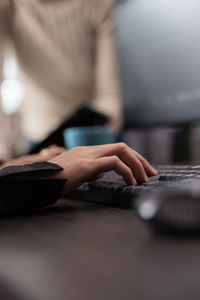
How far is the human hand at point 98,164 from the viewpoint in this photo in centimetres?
46

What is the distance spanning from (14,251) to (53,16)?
157 centimetres

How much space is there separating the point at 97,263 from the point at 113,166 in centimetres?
26

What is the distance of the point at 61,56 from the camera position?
5.61 ft

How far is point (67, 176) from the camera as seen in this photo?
0.45 m

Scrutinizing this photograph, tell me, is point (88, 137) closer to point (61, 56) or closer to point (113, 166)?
point (113, 166)

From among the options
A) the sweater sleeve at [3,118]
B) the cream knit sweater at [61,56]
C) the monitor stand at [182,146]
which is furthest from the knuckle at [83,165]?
the sweater sleeve at [3,118]

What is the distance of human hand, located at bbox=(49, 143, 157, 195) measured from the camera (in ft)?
1.50

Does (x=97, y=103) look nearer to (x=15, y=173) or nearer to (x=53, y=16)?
(x=53, y=16)

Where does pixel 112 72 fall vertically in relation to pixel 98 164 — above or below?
above

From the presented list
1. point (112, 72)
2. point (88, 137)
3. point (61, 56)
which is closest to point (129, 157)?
point (88, 137)

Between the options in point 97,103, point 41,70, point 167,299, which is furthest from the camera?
point 41,70

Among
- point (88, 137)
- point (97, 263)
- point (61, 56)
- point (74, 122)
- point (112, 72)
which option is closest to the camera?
point (97, 263)

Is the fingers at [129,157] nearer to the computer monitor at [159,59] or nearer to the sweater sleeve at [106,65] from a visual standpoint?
the computer monitor at [159,59]

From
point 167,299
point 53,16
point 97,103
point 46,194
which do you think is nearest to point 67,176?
point 46,194
